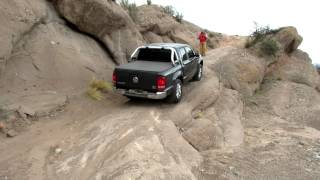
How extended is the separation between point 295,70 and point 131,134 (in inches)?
564

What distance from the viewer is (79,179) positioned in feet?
30.2

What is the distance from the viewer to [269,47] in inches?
894

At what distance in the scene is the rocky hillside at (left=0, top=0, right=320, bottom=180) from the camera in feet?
32.8

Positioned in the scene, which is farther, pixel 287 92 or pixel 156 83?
pixel 287 92

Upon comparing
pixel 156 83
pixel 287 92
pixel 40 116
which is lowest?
pixel 287 92

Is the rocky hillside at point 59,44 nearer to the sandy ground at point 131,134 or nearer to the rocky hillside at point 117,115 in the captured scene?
the rocky hillside at point 117,115

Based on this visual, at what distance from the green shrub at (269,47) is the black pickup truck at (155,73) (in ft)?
29.0

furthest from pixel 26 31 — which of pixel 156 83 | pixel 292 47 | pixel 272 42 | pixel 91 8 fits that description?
pixel 292 47

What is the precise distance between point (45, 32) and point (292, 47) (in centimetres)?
1492

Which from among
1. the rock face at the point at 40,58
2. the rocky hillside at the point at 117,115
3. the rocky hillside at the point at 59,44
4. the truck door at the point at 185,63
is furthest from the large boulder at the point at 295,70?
the rock face at the point at 40,58

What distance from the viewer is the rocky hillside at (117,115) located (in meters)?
10.0

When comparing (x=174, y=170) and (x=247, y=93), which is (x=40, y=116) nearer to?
(x=174, y=170)

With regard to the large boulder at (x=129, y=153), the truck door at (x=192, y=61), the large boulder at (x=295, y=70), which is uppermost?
the truck door at (x=192, y=61)

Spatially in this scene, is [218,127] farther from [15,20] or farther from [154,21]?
[154,21]
